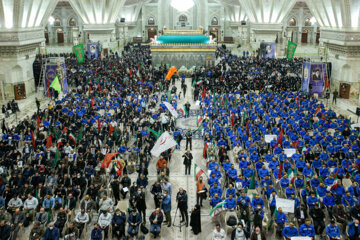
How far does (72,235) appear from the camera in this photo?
10.2m

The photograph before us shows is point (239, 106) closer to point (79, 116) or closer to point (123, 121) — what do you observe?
point (123, 121)

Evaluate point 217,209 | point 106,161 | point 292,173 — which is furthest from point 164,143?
point 292,173

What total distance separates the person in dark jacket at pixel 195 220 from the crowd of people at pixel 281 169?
653 mm

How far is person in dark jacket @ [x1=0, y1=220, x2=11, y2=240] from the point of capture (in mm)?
10366

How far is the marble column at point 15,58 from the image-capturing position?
87.7 ft

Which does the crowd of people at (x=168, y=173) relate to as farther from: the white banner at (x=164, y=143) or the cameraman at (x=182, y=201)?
the white banner at (x=164, y=143)

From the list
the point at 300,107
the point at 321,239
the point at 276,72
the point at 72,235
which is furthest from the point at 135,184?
the point at 276,72

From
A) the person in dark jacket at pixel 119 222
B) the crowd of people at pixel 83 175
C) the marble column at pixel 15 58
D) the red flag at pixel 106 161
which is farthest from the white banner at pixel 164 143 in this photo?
the marble column at pixel 15 58

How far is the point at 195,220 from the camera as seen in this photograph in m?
11.3

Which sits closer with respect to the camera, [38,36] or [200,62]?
[38,36]

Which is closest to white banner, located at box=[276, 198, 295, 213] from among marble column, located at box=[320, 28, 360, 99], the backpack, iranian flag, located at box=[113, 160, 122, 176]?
the backpack

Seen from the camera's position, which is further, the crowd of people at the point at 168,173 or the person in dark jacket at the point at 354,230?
the crowd of people at the point at 168,173

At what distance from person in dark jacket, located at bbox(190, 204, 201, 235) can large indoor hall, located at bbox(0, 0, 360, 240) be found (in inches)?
1.8

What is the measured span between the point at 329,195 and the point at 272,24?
35.7 metres
